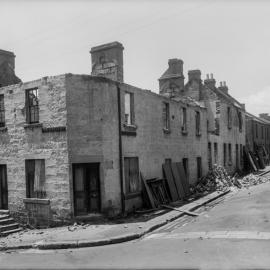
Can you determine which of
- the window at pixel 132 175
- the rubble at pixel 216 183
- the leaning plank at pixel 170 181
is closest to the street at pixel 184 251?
the window at pixel 132 175

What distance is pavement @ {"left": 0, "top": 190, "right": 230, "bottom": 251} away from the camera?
12.1 meters

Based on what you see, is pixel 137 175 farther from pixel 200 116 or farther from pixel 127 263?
pixel 200 116

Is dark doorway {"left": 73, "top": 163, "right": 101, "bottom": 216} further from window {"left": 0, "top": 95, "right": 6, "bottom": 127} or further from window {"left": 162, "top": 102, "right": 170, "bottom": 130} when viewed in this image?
window {"left": 162, "top": 102, "right": 170, "bottom": 130}

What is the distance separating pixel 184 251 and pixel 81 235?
4.21 meters

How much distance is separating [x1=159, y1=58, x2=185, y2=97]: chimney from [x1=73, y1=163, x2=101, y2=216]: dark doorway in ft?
57.0

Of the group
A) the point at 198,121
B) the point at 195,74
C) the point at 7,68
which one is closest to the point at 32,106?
the point at 7,68

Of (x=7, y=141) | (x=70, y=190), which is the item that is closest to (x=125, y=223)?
(x=70, y=190)

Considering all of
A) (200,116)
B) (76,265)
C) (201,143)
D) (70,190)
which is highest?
(200,116)

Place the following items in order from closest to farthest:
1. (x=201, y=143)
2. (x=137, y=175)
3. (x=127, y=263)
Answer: (x=127, y=263) < (x=137, y=175) < (x=201, y=143)

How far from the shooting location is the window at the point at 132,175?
16.9 metres

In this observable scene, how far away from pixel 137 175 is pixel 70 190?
4.02 meters

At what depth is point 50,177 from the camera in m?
15.3

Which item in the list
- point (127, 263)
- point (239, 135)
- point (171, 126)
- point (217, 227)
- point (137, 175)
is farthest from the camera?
point (239, 135)

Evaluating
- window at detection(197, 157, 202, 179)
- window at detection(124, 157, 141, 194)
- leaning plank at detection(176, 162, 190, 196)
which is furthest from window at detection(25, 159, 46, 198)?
window at detection(197, 157, 202, 179)
